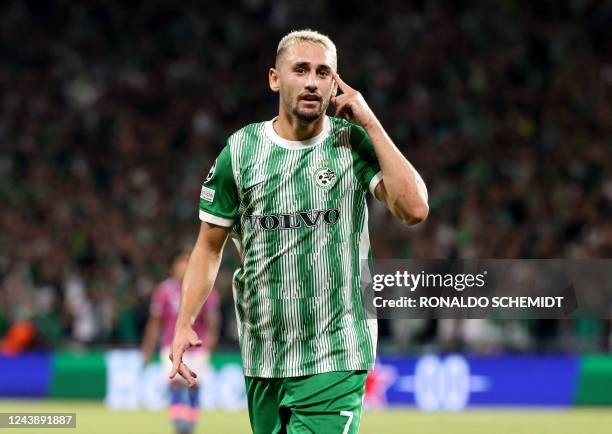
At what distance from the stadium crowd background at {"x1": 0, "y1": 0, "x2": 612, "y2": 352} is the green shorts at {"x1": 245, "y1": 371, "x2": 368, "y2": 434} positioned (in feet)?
36.7

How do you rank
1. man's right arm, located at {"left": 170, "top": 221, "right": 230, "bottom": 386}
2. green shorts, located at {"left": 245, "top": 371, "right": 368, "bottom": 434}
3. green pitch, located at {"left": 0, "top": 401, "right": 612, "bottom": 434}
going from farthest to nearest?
green pitch, located at {"left": 0, "top": 401, "right": 612, "bottom": 434} → man's right arm, located at {"left": 170, "top": 221, "right": 230, "bottom": 386} → green shorts, located at {"left": 245, "top": 371, "right": 368, "bottom": 434}

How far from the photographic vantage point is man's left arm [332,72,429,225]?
4695 mm

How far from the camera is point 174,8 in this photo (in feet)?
77.8

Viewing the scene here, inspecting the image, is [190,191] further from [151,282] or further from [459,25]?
[459,25]

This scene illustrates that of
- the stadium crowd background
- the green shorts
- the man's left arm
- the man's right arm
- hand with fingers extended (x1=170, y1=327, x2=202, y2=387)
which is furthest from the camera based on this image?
the stadium crowd background

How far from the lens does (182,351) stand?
498 cm

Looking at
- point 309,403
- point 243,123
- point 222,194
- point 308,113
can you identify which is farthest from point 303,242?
point 243,123

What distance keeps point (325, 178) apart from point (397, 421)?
9.74 m

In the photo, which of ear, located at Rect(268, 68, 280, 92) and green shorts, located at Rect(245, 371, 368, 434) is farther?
ear, located at Rect(268, 68, 280, 92)

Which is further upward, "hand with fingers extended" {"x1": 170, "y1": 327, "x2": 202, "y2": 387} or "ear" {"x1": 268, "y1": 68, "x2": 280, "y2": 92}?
"ear" {"x1": 268, "y1": 68, "x2": 280, "y2": 92}

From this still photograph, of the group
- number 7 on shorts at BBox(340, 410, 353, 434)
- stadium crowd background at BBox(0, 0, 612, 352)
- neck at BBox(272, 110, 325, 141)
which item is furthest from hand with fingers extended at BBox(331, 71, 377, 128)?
stadium crowd background at BBox(0, 0, 612, 352)

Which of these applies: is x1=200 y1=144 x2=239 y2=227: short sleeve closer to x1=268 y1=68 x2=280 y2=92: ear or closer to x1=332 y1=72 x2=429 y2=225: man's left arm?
x1=268 y1=68 x2=280 y2=92: ear

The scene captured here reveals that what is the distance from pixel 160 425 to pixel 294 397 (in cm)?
931

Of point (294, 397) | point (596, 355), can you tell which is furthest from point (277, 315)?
point (596, 355)
